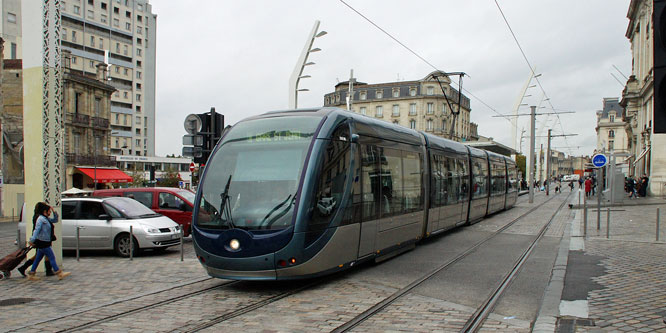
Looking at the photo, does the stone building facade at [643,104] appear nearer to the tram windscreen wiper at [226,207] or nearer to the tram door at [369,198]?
the tram door at [369,198]

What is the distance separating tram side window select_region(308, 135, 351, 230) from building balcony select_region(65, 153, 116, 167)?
133ft

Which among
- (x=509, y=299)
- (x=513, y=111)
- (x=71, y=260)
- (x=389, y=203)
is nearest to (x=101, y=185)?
(x=71, y=260)

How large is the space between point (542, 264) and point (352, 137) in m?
4.82

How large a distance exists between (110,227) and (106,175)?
3732 cm

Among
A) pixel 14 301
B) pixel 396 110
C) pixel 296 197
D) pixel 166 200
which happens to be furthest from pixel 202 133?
pixel 396 110

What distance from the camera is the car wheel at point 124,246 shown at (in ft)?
41.8

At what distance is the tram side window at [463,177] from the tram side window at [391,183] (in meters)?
6.13

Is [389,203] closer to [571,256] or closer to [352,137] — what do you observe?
[352,137]

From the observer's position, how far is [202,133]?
12.5 metres

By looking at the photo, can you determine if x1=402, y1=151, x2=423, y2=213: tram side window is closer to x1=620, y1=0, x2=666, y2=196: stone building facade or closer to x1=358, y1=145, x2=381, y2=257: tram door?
x1=358, y1=145, x2=381, y2=257: tram door

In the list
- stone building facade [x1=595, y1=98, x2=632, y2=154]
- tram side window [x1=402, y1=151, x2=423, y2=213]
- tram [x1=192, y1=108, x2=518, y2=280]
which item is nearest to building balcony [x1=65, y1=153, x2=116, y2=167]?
tram side window [x1=402, y1=151, x2=423, y2=213]

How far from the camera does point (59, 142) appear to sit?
10.2 m

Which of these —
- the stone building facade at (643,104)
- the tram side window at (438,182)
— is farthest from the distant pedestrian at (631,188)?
the tram side window at (438,182)

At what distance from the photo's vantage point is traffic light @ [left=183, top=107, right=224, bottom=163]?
12430 millimetres
